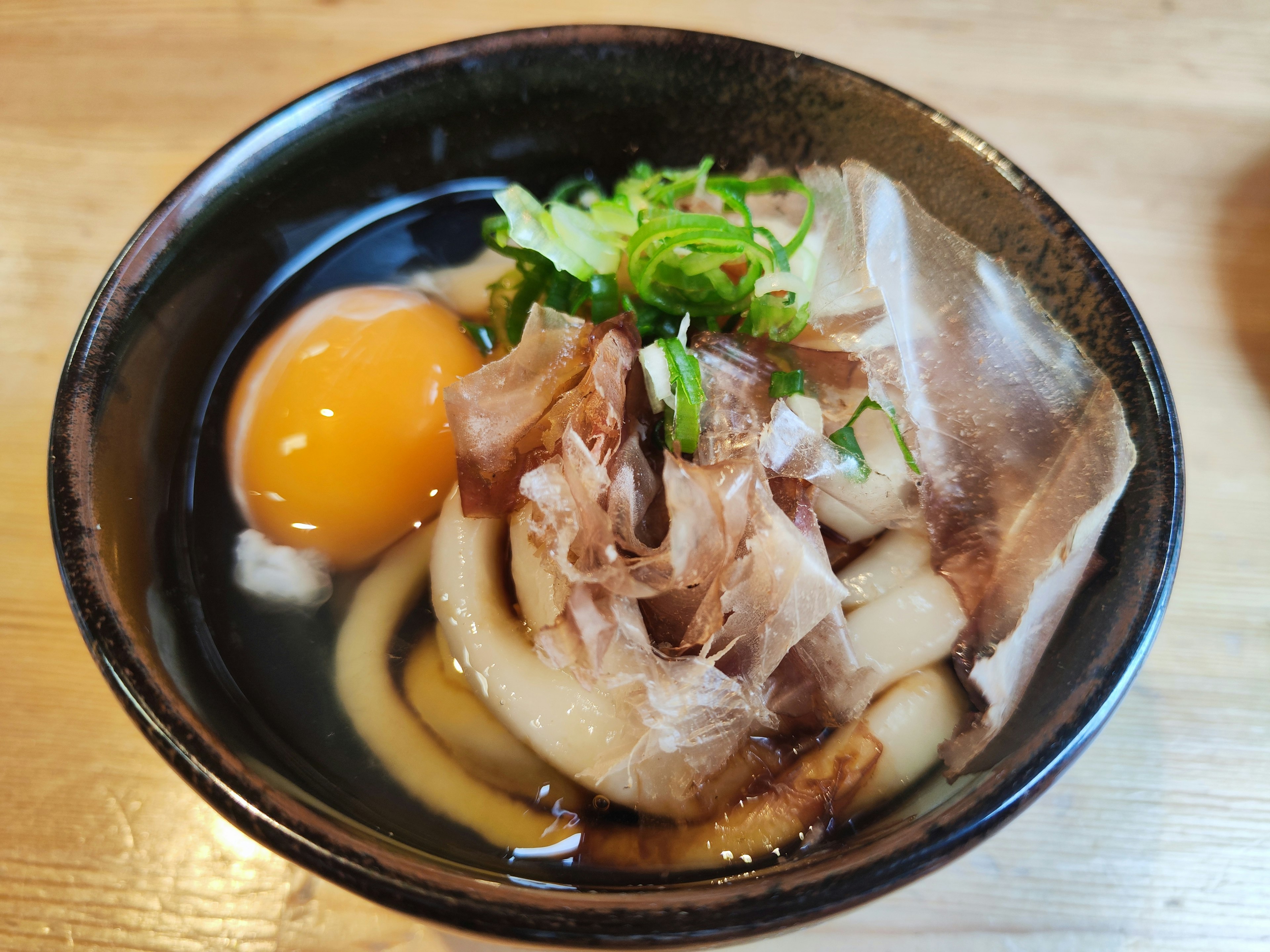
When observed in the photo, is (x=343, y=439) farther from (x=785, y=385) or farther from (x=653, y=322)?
(x=785, y=385)

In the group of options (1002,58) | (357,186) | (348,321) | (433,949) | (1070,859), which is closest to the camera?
(433,949)

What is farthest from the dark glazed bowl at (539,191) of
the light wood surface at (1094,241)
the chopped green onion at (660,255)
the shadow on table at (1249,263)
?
the shadow on table at (1249,263)

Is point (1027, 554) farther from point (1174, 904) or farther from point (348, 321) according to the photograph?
point (348, 321)

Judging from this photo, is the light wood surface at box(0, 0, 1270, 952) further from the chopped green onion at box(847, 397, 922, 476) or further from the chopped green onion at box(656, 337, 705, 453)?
the chopped green onion at box(656, 337, 705, 453)

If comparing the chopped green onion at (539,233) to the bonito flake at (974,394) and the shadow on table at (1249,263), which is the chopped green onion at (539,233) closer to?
the bonito flake at (974,394)

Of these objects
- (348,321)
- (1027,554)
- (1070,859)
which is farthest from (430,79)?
(1070,859)

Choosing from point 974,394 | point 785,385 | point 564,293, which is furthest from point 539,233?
point 974,394
